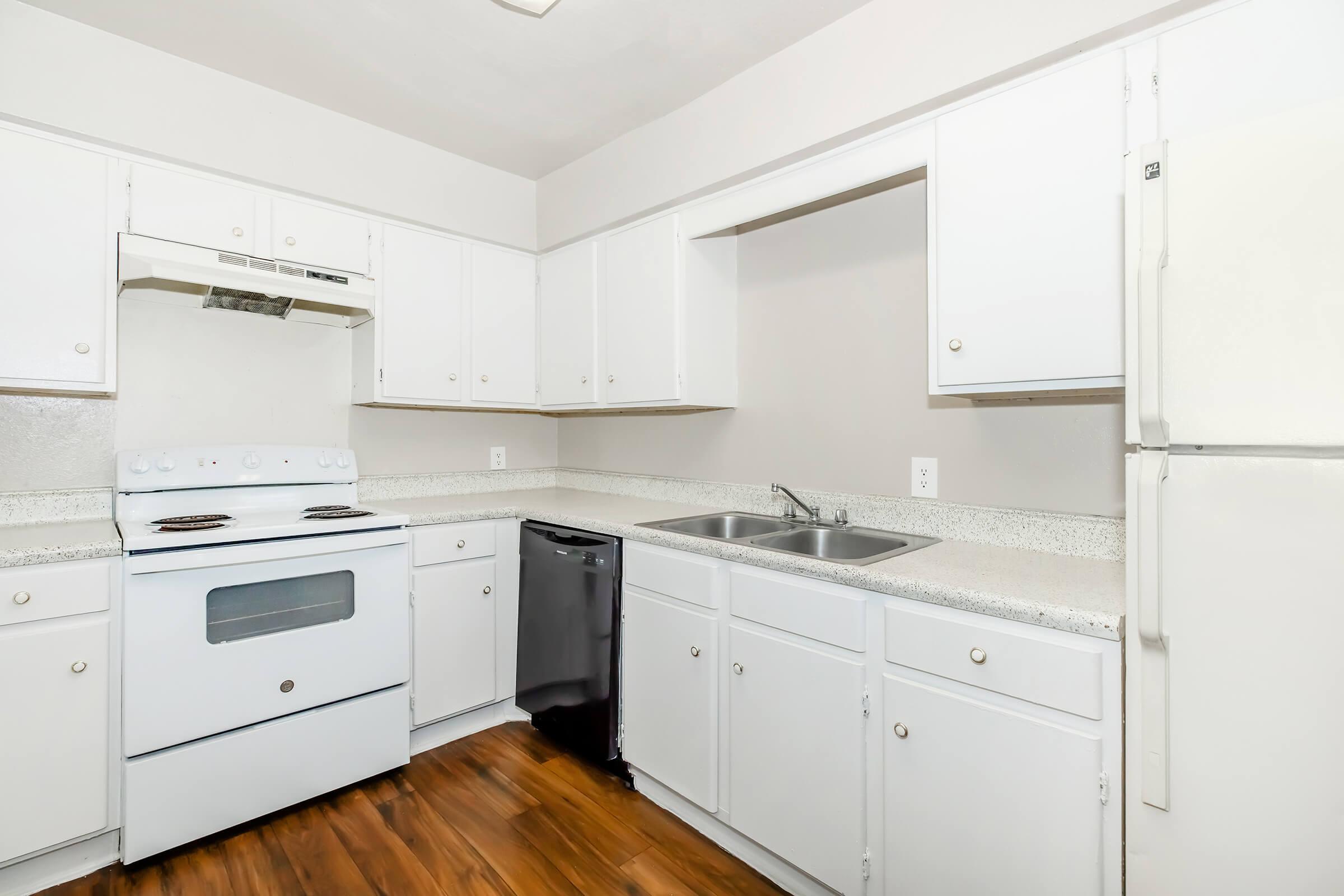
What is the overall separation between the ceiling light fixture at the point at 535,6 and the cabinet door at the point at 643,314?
1018 mm

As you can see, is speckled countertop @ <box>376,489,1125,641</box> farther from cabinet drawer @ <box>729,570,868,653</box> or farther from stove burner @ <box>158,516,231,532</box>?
stove burner @ <box>158,516,231,532</box>

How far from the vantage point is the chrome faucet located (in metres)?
2.28

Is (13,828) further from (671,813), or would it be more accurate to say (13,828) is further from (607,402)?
(607,402)

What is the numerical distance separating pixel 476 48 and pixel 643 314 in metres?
1.06

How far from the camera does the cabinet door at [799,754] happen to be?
1556 millimetres

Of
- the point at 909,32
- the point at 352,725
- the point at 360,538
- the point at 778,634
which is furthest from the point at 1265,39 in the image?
the point at 352,725

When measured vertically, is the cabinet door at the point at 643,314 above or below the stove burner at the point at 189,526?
above

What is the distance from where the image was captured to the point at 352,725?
2174mm

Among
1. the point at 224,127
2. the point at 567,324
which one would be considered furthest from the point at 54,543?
the point at 567,324

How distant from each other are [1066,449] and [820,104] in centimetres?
125

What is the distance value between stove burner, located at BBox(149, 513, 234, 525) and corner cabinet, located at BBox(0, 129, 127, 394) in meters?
0.46

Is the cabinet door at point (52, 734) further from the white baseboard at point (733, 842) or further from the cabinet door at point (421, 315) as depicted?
the white baseboard at point (733, 842)

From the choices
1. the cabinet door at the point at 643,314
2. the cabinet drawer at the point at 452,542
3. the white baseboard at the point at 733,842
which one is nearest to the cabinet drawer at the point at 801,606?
the white baseboard at the point at 733,842

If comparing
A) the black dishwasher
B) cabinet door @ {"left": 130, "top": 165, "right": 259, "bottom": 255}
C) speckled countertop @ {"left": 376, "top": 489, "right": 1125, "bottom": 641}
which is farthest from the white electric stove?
cabinet door @ {"left": 130, "top": 165, "right": 259, "bottom": 255}
